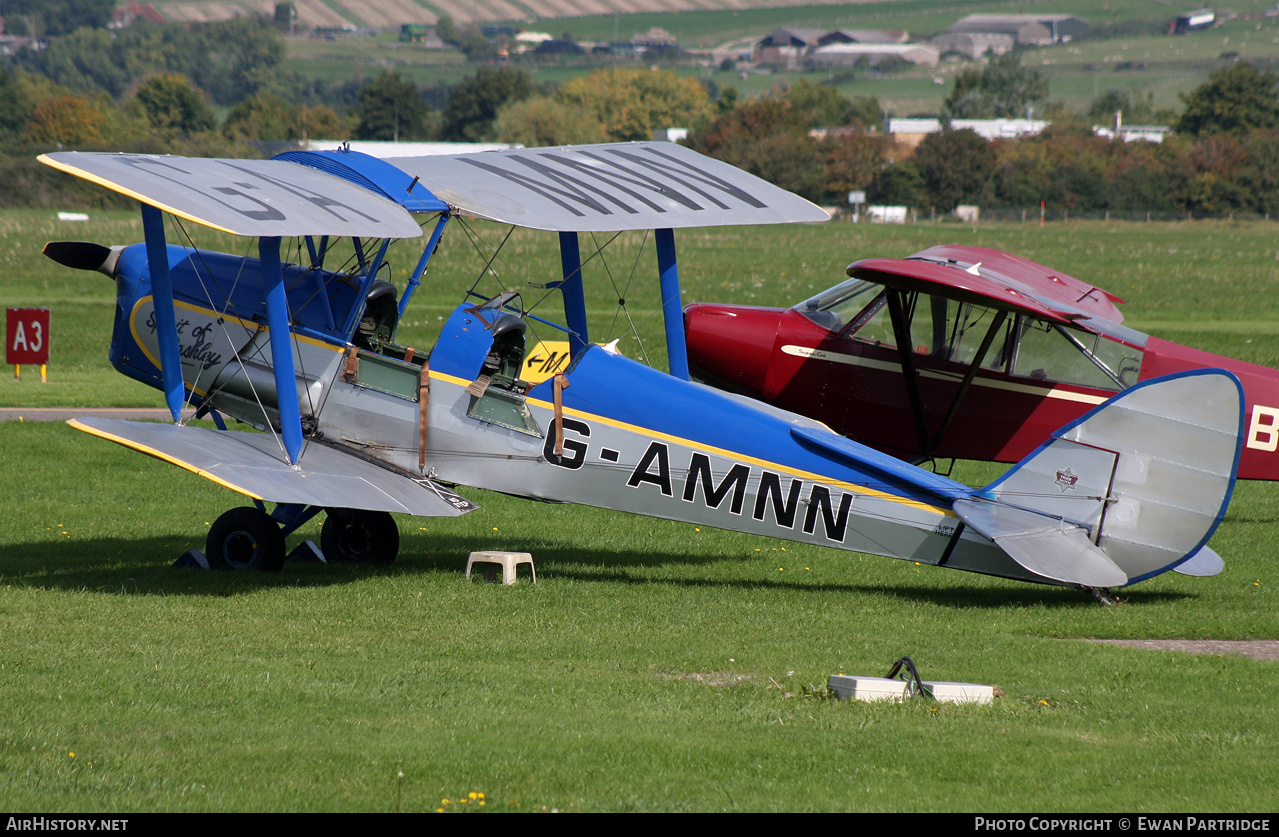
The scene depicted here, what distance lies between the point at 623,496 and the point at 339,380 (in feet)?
7.85

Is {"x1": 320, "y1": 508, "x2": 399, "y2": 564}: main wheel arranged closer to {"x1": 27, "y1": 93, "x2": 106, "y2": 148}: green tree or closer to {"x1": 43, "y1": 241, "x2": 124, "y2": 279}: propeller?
{"x1": 43, "y1": 241, "x2": 124, "y2": 279}: propeller

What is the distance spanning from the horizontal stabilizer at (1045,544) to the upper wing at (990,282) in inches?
77.4

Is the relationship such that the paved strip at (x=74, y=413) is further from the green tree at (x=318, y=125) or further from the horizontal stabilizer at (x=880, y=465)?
the green tree at (x=318, y=125)

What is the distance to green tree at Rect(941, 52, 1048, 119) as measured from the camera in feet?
541

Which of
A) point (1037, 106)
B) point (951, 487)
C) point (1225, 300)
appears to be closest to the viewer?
point (951, 487)

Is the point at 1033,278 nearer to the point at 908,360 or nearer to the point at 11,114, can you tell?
the point at 908,360

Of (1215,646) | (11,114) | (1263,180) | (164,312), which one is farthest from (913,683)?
(11,114)

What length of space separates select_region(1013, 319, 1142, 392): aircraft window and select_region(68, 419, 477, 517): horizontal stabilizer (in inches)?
208

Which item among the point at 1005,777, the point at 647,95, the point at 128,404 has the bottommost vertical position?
the point at 128,404

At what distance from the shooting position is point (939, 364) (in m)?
12.1

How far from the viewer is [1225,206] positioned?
84688 mm

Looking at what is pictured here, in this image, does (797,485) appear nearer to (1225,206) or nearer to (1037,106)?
(1225,206)

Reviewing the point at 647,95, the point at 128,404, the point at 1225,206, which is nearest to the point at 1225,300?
the point at 128,404

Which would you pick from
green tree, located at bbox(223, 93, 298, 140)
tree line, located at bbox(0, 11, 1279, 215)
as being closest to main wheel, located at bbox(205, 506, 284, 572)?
tree line, located at bbox(0, 11, 1279, 215)
